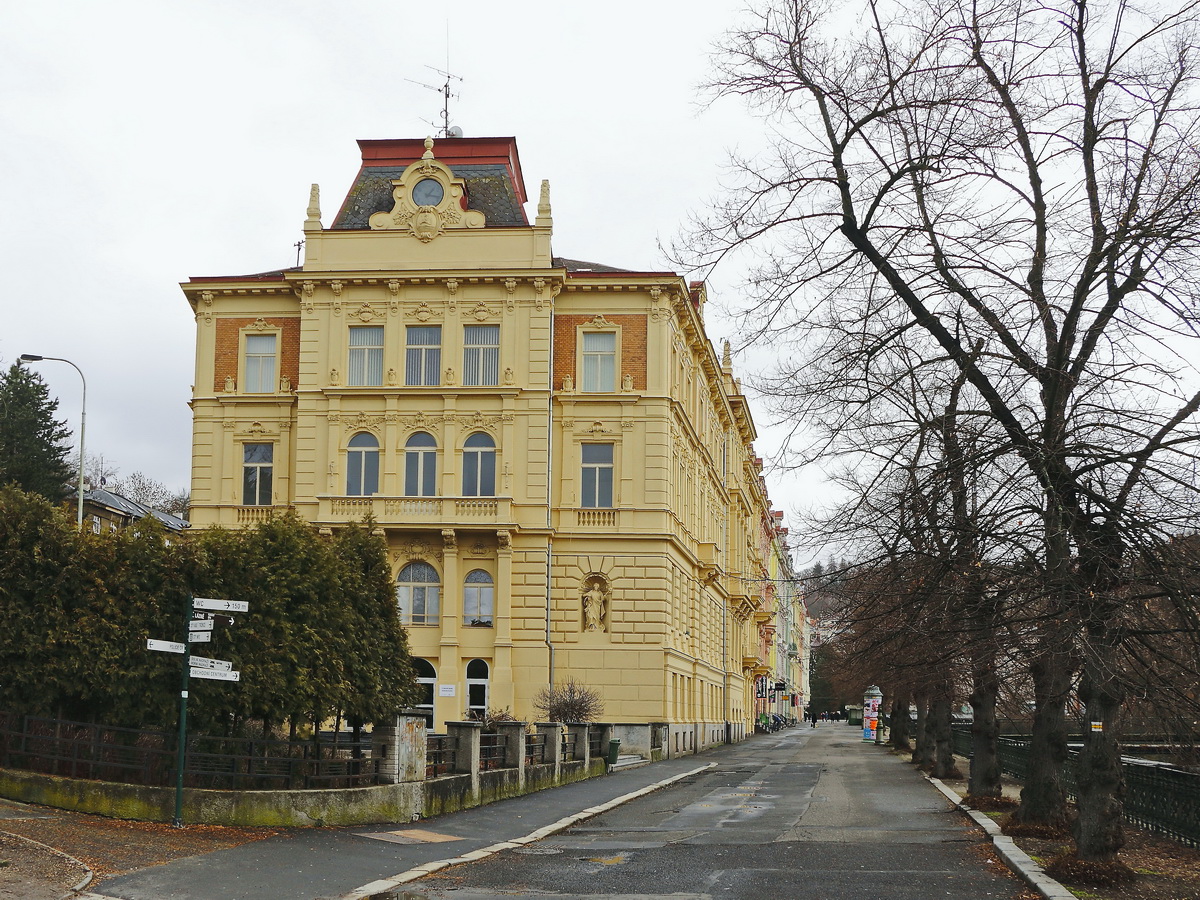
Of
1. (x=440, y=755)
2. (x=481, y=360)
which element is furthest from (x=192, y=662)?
(x=481, y=360)

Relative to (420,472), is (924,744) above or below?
below

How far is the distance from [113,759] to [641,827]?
26.7 ft

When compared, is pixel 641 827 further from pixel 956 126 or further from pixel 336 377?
pixel 336 377

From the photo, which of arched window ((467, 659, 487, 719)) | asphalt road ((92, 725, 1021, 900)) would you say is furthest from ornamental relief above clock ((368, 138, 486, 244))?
asphalt road ((92, 725, 1021, 900))

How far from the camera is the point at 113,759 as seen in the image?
1820 centimetres

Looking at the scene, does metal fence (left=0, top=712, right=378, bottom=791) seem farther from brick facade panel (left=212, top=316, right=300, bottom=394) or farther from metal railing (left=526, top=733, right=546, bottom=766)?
brick facade panel (left=212, top=316, right=300, bottom=394)

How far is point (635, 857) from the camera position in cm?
1717

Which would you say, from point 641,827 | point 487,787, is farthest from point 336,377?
point 641,827

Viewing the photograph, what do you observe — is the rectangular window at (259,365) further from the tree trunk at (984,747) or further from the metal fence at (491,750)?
the tree trunk at (984,747)

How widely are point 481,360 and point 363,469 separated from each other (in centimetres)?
543

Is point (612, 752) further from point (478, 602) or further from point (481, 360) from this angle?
point (481, 360)

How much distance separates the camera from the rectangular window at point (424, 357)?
4497cm

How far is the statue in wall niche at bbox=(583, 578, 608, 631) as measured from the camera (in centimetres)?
4397

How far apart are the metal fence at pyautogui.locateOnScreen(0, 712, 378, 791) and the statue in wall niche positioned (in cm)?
2530
